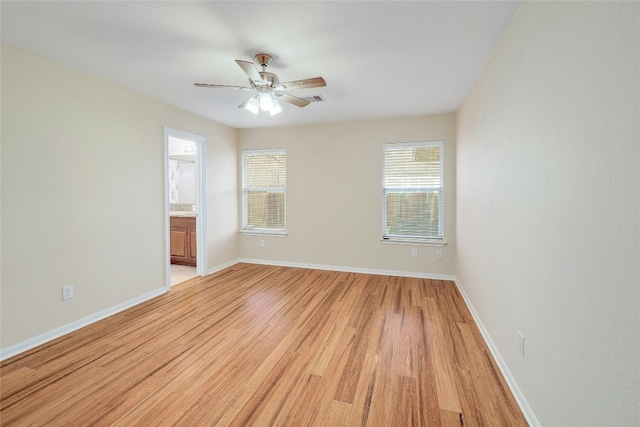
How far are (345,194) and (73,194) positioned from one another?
348 centimetres

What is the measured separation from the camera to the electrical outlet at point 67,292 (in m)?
2.65

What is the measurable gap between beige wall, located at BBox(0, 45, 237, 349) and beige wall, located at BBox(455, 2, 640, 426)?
3.75 m

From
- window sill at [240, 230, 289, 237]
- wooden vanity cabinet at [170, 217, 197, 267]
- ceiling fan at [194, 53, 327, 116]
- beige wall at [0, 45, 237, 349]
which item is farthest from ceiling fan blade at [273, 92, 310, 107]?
wooden vanity cabinet at [170, 217, 197, 267]

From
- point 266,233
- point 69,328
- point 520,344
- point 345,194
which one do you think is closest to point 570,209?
point 520,344

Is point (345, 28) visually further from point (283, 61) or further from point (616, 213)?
point (616, 213)

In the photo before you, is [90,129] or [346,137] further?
[346,137]

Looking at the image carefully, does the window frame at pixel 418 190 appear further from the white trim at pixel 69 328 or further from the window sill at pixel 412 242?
the white trim at pixel 69 328

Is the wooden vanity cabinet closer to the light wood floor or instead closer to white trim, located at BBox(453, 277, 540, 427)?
the light wood floor

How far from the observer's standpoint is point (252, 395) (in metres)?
1.82

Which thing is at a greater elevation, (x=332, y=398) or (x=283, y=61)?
(x=283, y=61)

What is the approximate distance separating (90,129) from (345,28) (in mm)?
2700

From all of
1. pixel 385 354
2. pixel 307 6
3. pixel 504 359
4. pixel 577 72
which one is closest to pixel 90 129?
pixel 307 6

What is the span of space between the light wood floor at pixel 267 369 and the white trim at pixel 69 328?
0.07 meters

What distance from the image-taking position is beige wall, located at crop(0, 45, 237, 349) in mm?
2299
